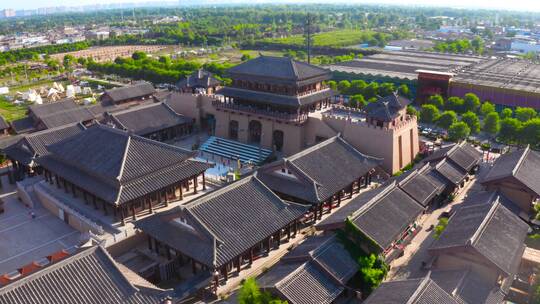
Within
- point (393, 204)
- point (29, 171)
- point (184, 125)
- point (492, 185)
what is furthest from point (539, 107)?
point (29, 171)

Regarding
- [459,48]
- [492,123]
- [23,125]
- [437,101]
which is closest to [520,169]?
[492,123]

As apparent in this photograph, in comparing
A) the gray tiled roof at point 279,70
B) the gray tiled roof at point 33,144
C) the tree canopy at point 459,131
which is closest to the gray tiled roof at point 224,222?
the gray tiled roof at point 33,144

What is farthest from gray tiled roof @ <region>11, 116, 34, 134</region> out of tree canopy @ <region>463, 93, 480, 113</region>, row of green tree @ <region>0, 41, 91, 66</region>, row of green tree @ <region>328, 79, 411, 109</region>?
row of green tree @ <region>0, 41, 91, 66</region>

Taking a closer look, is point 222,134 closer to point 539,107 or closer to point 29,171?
point 29,171

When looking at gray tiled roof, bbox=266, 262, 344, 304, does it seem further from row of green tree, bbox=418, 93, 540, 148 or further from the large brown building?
row of green tree, bbox=418, 93, 540, 148

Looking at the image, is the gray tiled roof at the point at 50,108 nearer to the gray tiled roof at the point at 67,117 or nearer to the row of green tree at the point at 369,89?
the gray tiled roof at the point at 67,117
